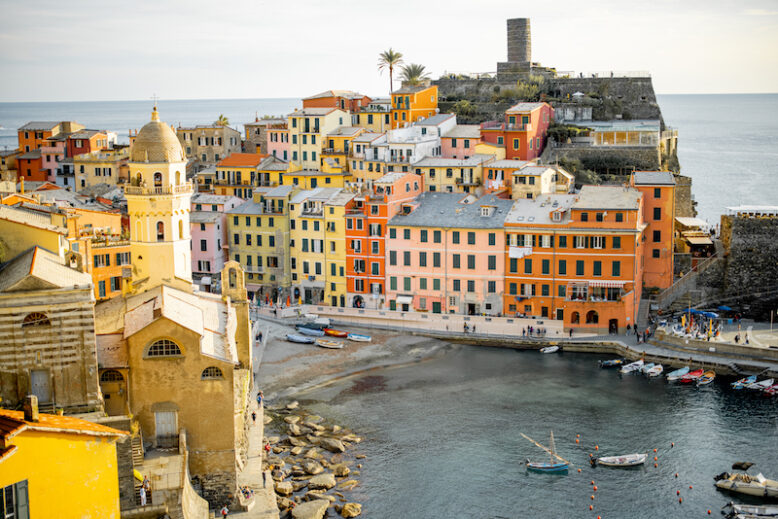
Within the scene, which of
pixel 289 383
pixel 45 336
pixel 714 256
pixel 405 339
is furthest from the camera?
pixel 714 256

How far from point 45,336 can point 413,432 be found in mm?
22995

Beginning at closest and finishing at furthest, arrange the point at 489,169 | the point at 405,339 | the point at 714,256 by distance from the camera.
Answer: the point at 405,339 < the point at 714,256 < the point at 489,169

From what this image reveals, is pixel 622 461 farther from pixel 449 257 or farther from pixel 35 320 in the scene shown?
pixel 35 320

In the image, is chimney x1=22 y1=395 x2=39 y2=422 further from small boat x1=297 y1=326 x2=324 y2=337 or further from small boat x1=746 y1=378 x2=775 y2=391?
small boat x1=746 y1=378 x2=775 y2=391

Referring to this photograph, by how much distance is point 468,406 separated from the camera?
177 feet

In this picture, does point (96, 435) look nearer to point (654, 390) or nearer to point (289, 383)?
point (289, 383)

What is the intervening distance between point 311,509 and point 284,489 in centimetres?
275

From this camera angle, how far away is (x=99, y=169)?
308 feet

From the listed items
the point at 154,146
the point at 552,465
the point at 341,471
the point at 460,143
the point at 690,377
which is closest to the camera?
the point at 154,146

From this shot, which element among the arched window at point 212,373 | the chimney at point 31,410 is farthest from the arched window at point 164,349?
the chimney at point 31,410

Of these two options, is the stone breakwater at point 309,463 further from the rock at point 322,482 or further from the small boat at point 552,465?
the small boat at point 552,465

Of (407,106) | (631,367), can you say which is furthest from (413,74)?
(631,367)

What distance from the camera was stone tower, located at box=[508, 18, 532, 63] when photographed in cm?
11144

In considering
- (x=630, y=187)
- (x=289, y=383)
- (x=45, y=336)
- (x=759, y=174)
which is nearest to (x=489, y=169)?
(x=630, y=187)
